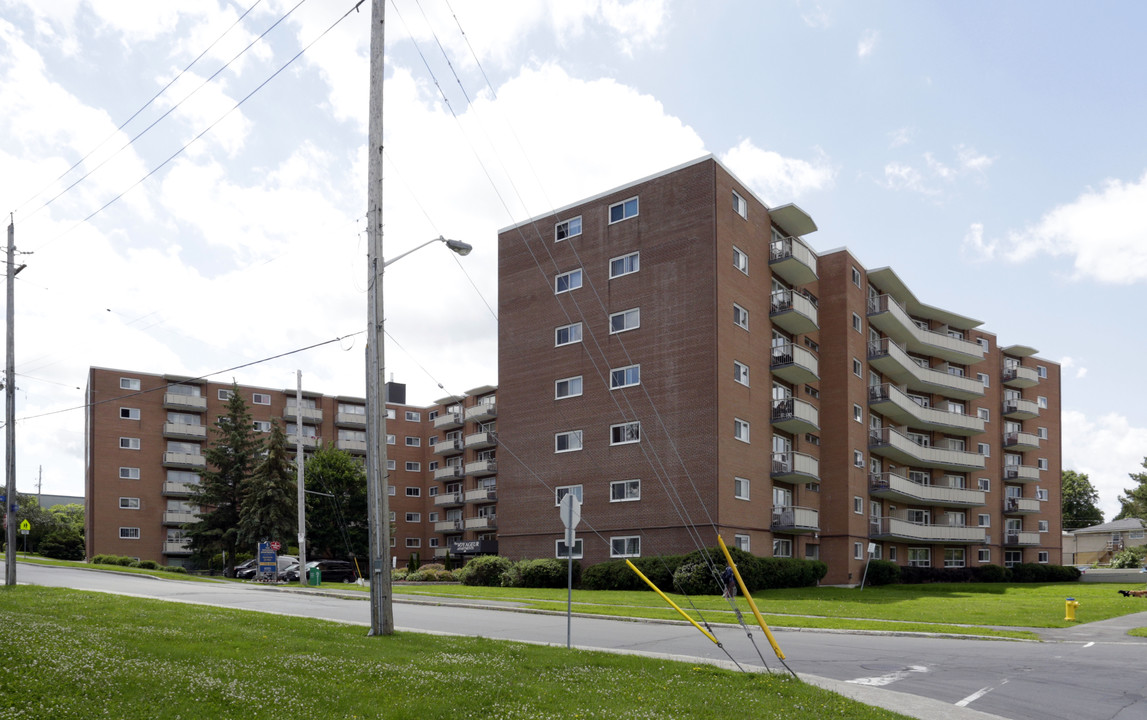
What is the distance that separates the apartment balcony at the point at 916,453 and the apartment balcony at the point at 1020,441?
26.9 ft

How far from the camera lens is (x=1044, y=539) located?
242 feet

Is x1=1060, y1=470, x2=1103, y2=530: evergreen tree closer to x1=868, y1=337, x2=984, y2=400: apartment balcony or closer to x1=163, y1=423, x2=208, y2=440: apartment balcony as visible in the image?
x1=868, y1=337, x2=984, y2=400: apartment balcony

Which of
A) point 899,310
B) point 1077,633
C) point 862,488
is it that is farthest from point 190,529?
point 1077,633

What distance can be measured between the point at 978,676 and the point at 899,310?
44.2 meters

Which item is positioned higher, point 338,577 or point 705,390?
point 705,390

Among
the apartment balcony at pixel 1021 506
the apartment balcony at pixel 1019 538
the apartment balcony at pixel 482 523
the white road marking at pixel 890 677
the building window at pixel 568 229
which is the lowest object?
the apartment balcony at pixel 1019 538

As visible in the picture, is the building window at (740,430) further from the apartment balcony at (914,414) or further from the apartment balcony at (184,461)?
the apartment balcony at (184,461)

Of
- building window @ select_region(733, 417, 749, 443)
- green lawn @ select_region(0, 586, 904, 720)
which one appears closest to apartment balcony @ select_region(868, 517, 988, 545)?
building window @ select_region(733, 417, 749, 443)

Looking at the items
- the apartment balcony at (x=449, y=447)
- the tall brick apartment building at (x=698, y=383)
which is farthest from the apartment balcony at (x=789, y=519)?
the apartment balcony at (x=449, y=447)

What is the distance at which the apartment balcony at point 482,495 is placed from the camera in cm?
7762

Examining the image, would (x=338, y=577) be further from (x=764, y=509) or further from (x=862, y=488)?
(x=862, y=488)

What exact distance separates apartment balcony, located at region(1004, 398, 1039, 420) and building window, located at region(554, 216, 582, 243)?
42733mm

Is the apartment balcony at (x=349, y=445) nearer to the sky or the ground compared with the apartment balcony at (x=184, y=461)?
nearer to the sky

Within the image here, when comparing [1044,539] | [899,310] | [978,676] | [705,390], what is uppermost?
[899,310]
